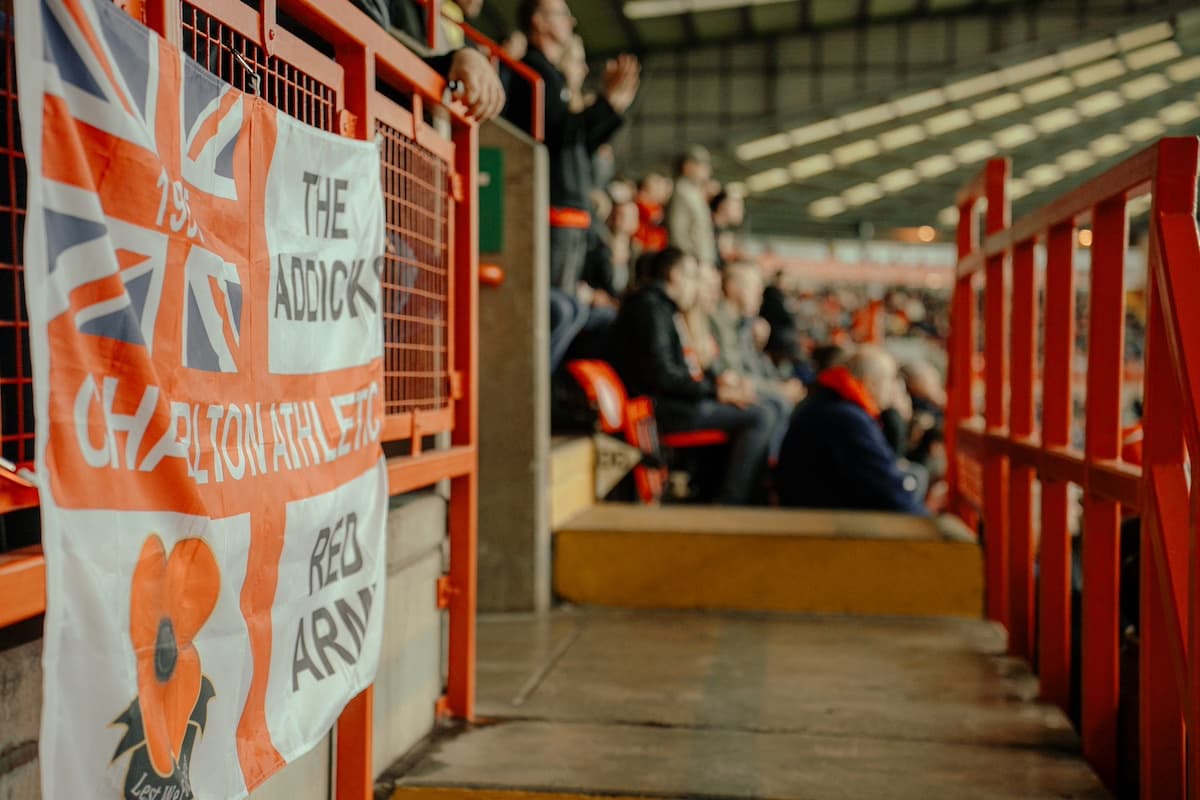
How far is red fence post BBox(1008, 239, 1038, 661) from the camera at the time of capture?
3969 millimetres

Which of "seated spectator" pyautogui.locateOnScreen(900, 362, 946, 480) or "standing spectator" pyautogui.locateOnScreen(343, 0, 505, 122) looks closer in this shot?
"standing spectator" pyautogui.locateOnScreen(343, 0, 505, 122)

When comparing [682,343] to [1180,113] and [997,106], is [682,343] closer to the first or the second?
[997,106]

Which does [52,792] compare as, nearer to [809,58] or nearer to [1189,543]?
[1189,543]

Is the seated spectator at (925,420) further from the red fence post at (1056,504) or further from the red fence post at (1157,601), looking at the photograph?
the red fence post at (1157,601)

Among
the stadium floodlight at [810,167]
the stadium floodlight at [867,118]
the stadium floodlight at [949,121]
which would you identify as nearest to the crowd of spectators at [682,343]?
the stadium floodlight at [867,118]

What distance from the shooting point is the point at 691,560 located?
15.6 feet

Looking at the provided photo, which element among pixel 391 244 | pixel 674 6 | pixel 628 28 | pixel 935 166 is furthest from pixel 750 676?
pixel 935 166

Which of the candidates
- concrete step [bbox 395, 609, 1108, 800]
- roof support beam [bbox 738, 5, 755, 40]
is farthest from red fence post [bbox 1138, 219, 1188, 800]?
roof support beam [bbox 738, 5, 755, 40]

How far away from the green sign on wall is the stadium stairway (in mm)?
931

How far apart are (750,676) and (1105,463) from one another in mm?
1336

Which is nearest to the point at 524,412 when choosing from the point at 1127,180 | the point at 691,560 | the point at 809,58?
the point at 691,560

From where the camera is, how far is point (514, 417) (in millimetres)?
4668

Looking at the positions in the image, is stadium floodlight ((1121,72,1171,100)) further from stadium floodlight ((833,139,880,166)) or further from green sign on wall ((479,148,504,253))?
green sign on wall ((479,148,504,253))

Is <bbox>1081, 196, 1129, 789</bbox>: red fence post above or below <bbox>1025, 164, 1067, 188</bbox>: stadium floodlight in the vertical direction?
below
